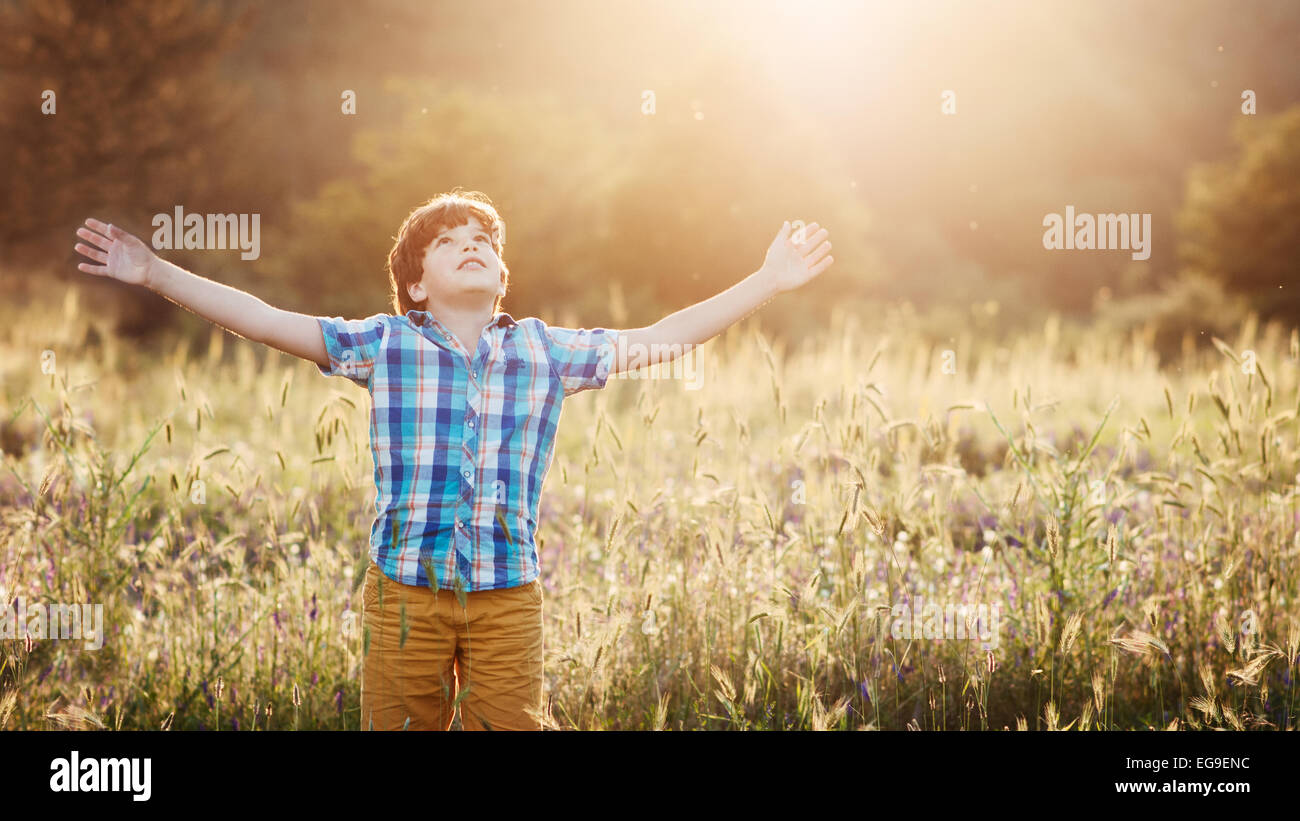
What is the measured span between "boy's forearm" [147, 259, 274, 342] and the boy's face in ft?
1.36

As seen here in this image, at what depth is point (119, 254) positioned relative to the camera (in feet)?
7.73

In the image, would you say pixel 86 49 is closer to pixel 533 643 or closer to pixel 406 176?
pixel 406 176

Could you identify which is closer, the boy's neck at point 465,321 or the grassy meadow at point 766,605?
the boy's neck at point 465,321

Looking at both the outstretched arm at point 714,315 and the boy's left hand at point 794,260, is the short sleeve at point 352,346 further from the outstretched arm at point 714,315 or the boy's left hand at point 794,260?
the boy's left hand at point 794,260

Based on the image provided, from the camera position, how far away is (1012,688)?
10.2 feet

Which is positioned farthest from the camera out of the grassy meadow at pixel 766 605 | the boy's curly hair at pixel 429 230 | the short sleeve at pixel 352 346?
the grassy meadow at pixel 766 605

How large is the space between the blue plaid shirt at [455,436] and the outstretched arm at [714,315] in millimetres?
135

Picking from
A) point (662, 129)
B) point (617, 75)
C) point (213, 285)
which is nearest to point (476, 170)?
point (662, 129)

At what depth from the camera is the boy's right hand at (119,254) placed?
7.64 ft

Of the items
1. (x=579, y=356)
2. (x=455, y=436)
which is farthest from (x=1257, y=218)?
(x=455, y=436)

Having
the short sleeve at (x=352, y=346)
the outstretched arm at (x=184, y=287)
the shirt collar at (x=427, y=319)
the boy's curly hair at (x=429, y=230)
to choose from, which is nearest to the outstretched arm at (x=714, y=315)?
the shirt collar at (x=427, y=319)

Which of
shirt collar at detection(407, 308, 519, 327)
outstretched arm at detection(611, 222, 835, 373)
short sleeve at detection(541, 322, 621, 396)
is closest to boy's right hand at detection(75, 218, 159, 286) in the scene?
shirt collar at detection(407, 308, 519, 327)

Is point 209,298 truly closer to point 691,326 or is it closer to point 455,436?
point 455,436
